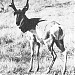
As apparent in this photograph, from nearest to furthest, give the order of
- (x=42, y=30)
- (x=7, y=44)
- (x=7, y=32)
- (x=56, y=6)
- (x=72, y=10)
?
(x=42, y=30) → (x=7, y=44) → (x=7, y=32) → (x=72, y=10) → (x=56, y=6)

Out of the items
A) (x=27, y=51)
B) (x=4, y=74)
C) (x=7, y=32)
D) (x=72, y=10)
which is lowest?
(x=4, y=74)

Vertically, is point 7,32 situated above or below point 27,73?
above

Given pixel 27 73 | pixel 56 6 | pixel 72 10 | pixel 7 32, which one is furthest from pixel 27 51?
pixel 56 6

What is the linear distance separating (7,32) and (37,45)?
1.76 metres

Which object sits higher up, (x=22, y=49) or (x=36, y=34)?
(x=36, y=34)

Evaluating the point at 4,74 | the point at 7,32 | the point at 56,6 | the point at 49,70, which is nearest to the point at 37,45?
the point at 49,70

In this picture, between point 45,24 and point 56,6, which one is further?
point 56,6

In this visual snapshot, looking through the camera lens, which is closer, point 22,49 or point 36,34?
point 36,34

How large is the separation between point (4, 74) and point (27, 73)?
0.48m

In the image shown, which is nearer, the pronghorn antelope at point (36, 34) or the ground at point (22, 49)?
the pronghorn antelope at point (36, 34)

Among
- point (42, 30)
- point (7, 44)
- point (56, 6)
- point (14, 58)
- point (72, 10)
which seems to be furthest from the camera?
point (56, 6)

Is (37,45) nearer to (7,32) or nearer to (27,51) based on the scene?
(27,51)

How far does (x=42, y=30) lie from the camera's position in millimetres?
4148

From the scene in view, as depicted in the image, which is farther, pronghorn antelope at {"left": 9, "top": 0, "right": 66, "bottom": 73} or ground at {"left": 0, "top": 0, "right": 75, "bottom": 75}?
ground at {"left": 0, "top": 0, "right": 75, "bottom": 75}
